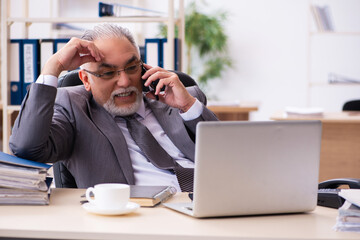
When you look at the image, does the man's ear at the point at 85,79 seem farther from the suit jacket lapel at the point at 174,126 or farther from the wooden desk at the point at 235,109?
the wooden desk at the point at 235,109

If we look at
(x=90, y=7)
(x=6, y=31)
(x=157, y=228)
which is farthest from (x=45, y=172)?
(x=90, y=7)

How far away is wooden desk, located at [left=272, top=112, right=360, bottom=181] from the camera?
12.1 feet

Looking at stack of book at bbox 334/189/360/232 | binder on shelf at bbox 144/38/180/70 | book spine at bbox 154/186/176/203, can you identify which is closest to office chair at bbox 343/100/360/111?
binder on shelf at bbox 144/38/180/70

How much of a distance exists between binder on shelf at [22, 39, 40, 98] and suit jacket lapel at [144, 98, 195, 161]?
107 cm

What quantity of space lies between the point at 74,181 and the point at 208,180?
0.85m

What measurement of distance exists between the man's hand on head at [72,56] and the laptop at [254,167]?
0.70 metres

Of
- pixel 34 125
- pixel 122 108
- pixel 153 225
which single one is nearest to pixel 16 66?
pixel 122 108

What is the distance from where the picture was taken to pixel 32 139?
1.58 metres

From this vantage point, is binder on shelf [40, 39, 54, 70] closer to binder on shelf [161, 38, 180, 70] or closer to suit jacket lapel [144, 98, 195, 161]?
binder on shelf [161, 38, 180, 70]

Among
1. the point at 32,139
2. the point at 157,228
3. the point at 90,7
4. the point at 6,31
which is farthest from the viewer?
the point at 90,7

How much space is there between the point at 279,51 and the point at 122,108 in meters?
4.82

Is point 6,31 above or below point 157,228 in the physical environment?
above

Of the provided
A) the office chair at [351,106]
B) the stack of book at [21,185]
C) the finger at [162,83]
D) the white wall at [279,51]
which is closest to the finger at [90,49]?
the finger at [162,83]

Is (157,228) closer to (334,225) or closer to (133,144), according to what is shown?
(334,225)
